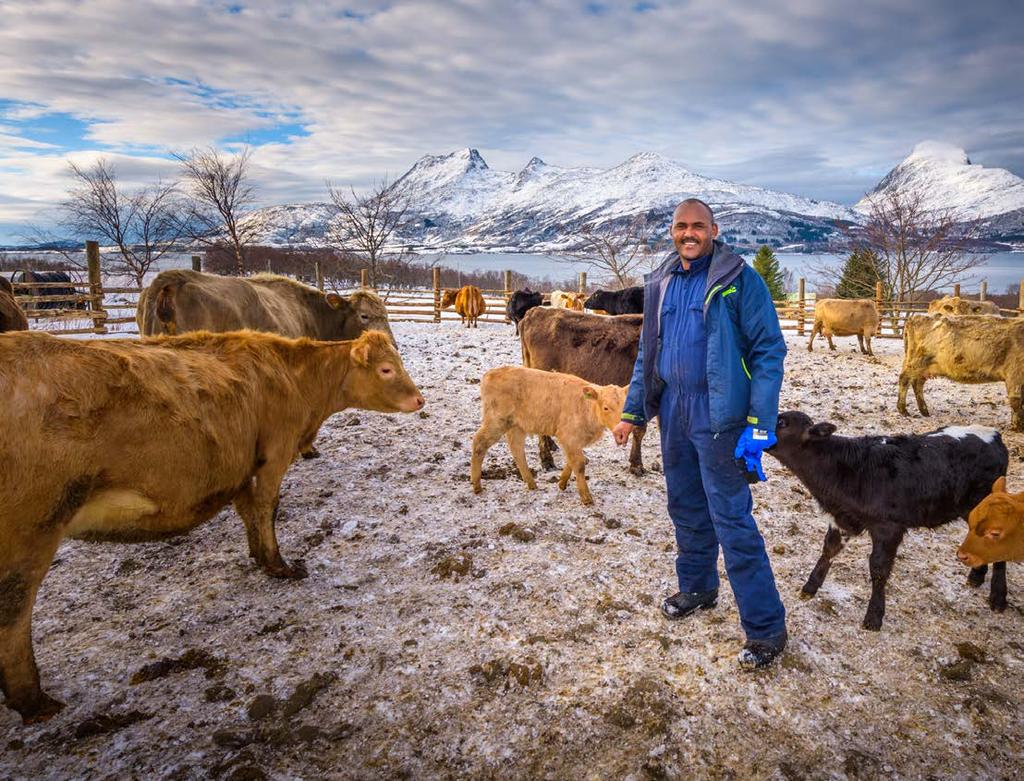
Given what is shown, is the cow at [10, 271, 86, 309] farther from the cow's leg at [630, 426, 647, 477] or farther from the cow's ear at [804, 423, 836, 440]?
the cow's ear at [804, 423, 836, 440]

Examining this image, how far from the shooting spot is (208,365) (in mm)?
3332

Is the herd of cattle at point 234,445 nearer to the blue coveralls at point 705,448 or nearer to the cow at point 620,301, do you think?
the blue coveralls at point 705,448

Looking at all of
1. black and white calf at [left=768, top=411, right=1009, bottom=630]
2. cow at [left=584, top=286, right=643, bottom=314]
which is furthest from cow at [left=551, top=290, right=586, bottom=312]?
black and white calf at [left=768, top=411, right=1009, bottom=630]

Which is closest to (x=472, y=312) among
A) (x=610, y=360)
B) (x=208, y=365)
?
(x=610, y=360)

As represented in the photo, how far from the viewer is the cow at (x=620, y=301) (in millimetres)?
12141

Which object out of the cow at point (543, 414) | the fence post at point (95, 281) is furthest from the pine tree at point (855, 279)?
the fence post at point (95, 281)

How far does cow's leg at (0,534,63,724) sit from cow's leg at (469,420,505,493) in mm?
3457

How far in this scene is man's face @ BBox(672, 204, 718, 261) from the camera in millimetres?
2902

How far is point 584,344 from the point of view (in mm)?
7074

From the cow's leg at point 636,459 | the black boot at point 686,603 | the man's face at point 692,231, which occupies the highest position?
the man's face at point 692,231

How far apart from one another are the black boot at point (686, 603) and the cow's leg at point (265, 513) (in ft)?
8.68

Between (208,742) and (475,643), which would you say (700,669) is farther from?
(208,742)

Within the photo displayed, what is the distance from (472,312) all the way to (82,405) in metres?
19.3

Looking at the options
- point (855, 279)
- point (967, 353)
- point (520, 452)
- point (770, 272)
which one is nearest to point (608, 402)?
point (520, 452)
